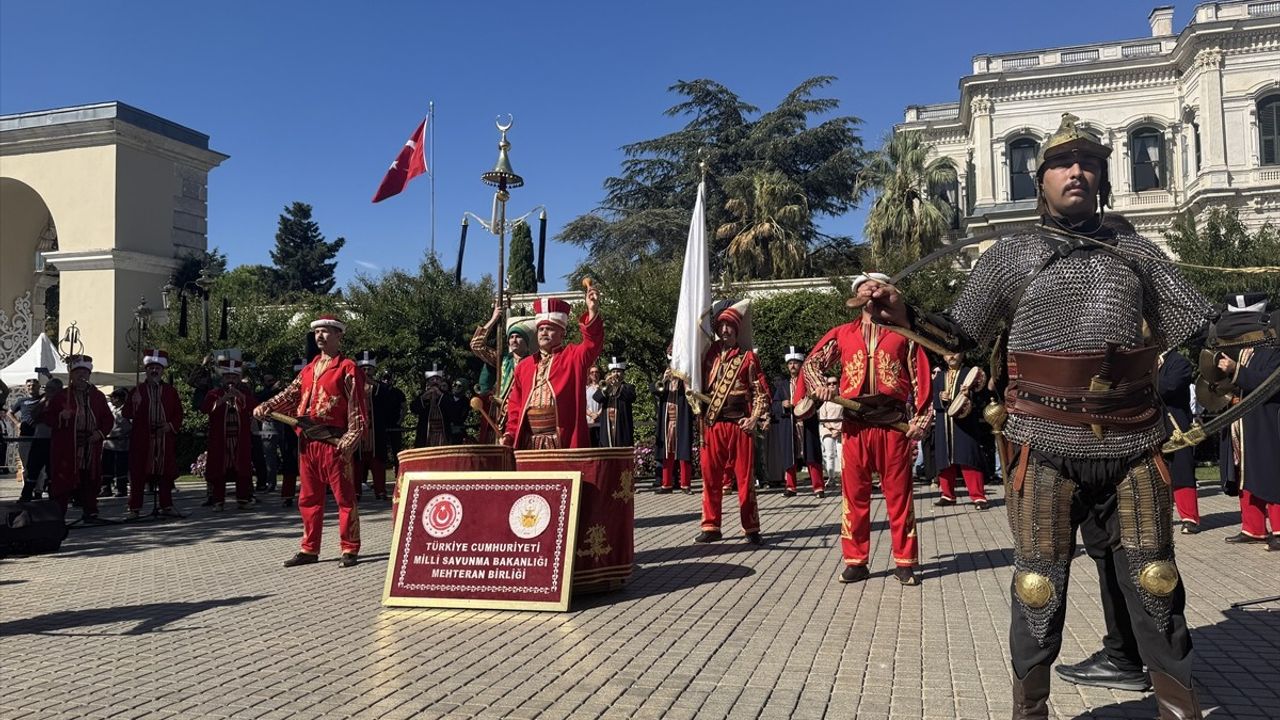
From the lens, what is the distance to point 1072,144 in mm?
3723

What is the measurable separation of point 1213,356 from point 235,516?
1284 centimetres

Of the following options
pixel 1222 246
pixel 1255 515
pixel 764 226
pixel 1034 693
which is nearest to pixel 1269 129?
pixel 1222 246

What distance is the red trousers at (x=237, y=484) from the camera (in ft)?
48.4

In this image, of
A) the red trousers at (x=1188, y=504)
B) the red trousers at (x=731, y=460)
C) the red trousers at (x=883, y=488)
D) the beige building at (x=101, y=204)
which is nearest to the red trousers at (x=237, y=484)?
the red trousers at (x=731, y=460)

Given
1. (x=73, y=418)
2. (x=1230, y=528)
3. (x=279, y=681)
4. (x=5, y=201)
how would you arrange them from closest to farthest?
1. (x=279, y=681)
2. (x=1230, y=528)
3. (x=73, y=418)
4. (x=5, y=201)

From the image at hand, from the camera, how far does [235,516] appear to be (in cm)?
1371

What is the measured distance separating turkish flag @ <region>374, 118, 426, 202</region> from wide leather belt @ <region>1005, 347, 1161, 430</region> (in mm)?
11634

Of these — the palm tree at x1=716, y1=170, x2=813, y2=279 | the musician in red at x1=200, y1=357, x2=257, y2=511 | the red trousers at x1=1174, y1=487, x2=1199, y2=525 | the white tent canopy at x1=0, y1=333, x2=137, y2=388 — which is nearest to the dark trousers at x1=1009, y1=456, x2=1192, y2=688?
the red trousers at x1=1174, y1=487, x2=1199, y2=525

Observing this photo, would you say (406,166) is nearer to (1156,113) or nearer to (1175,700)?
(1175,700)

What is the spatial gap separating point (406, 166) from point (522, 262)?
30823 mm

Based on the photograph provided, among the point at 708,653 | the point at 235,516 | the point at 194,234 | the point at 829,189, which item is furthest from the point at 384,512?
the point at 829,189

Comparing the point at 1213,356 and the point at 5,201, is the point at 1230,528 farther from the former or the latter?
the point at 5,201

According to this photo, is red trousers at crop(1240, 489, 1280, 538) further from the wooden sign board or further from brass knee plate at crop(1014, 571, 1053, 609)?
brass knee plate at crop(1014, 571, 1053, 609)

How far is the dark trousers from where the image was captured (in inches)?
132
